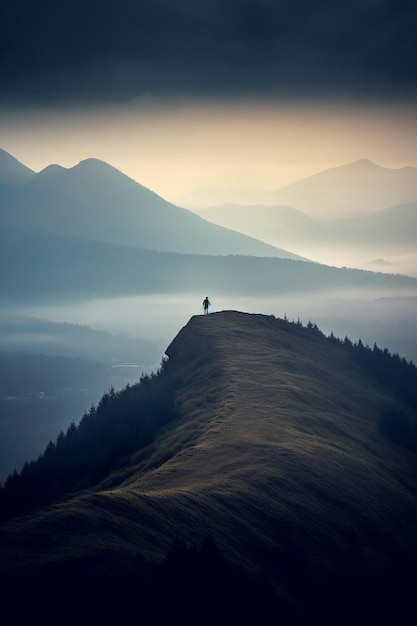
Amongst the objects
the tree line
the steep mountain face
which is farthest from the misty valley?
the tree line

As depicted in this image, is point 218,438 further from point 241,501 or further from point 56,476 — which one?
point 56,476

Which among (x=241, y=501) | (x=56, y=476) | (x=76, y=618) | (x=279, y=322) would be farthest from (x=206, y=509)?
(x=279, y=322)

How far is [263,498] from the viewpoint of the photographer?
217 feet

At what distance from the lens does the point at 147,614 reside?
141ft

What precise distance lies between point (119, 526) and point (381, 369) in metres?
119

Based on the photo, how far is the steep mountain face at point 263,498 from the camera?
51.5m

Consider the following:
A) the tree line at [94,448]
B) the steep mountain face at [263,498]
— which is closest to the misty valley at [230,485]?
the steep mountain face at [263,498]

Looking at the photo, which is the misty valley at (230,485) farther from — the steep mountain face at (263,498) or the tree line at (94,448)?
the tree line at (94,448)

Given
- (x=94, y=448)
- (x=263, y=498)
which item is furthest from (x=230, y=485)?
(x=94, y=448)

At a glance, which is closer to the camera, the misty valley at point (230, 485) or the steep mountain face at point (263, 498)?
the misty valley at point (230, 485)

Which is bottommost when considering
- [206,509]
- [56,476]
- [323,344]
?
[56,476]

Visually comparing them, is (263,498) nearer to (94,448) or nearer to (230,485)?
(230,485)

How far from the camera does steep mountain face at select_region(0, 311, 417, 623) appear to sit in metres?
51.5

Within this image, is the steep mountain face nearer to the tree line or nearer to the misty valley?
the misty valley
